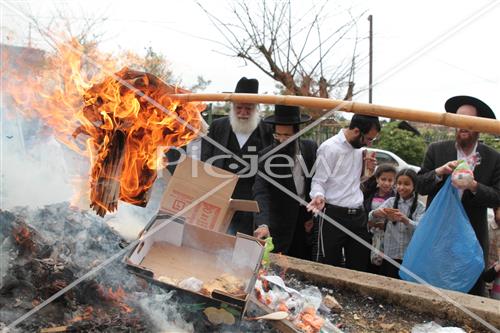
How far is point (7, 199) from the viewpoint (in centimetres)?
384

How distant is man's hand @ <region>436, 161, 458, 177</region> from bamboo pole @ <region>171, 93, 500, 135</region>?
3.86 ft

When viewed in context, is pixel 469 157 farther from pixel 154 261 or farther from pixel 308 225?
pixel 154 261

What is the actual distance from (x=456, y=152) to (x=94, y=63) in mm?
3218

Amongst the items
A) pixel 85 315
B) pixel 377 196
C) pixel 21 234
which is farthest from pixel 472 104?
pixel 21 234

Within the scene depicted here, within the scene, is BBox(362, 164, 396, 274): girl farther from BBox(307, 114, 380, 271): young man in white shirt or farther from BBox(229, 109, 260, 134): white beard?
BBox(229, 109, 260, 134): white beard

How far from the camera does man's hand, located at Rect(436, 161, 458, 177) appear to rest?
3.39 meters

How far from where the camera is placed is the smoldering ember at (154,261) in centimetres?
248

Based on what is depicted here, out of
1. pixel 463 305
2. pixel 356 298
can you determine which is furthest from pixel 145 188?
pixel 463 305

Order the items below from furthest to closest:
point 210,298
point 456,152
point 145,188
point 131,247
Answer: point 456,152, point 145,188, point 131,247, point 210,298

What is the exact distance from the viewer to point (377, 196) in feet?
15.4

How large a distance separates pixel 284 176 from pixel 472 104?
1.80 meters

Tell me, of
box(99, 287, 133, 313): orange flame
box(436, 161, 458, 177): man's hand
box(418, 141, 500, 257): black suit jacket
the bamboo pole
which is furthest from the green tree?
box(99, 287, 133, 313): orange flame

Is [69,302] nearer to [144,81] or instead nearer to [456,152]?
[144,81]

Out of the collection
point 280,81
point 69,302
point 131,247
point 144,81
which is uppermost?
point 280,81
